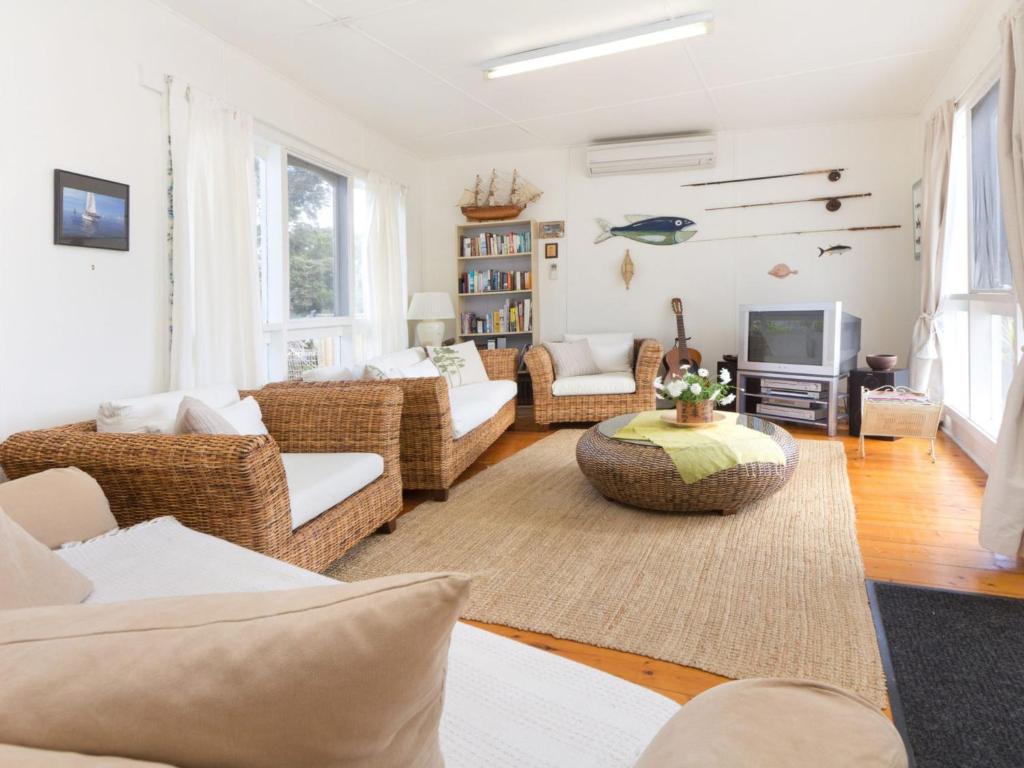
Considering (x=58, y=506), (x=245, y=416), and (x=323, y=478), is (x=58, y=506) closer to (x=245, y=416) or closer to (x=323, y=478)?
(x=323, y=478)

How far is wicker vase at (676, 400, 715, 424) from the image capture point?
11.0 feet

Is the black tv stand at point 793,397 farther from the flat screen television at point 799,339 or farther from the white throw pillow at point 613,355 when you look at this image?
the white throw pillow at point 613,355

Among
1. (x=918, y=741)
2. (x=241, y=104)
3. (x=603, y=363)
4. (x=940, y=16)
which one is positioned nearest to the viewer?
(x=918, y=741)

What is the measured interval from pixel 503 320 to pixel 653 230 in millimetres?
1679

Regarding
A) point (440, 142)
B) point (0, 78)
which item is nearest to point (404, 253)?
point (440, 142)

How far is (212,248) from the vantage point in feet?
11.4

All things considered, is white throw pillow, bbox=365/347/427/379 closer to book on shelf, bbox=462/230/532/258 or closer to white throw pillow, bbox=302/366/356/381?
white throw pillow, bbox=302/366/356/381

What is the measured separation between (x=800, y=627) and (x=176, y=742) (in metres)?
1.99

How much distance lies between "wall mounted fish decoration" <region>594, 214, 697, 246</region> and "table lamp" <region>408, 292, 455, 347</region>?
Answer: 1.73 m

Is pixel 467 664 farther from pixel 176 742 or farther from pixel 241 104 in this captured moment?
pixel 241 104

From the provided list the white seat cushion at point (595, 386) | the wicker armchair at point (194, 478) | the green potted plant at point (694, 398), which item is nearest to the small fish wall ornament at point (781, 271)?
the white seat cushion at point (595, 386)

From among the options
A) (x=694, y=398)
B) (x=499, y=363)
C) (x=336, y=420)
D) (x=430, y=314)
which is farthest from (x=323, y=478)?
(x=430, y=314)

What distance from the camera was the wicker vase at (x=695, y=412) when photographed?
3.35m

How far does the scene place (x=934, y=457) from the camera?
406cm
